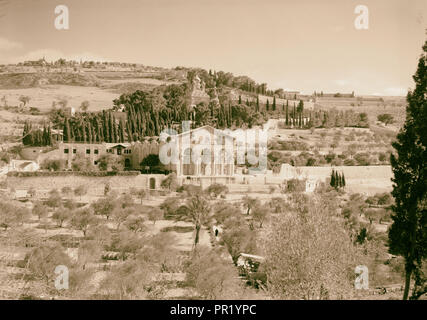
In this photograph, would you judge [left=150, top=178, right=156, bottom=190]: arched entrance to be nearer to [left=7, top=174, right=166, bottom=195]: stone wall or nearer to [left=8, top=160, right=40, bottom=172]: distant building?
[left=7, top=174, right=166, bottom=195]: stone wall

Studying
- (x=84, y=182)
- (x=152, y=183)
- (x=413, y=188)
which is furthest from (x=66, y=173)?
(x=413, y=188)

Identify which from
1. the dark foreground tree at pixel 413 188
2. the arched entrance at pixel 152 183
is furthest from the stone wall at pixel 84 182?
the dark foreground tree at pixel 413 188

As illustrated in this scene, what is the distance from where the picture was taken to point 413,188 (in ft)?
24.3

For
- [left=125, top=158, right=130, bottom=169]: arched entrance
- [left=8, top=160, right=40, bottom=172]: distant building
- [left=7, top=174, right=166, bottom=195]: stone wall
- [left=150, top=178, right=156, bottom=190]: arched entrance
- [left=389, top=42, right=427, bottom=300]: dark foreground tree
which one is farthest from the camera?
[left=125, top=158, right=130, bottom=169]: arched entrance

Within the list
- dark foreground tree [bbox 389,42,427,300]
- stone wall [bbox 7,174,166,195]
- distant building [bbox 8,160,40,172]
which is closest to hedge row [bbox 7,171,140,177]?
stone wall [bbox 7,174,166,195]

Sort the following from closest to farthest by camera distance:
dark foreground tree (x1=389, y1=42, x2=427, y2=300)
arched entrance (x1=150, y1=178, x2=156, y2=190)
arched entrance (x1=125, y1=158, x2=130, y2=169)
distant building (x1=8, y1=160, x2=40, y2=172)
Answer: dark foreground tree (x1=389, y1=42, x2=427, y2=300) → arched entrance (x1=150, y1=178, x2=156, y2=190) → distant building (x1=8, y1=160, x2=40, y2=172) → arched entrance (x1=125, y1=158, x2=130, y2=169)

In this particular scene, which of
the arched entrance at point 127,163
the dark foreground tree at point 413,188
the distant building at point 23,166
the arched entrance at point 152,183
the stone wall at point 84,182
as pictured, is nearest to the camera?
the dark foreground tree at point 413,188

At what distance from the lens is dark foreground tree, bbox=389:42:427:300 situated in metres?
7.36

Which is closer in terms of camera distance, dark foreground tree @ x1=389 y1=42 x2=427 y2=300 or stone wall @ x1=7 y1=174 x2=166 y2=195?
dark foreground tree @ x1=389 y1=42 x2=427 y2=300

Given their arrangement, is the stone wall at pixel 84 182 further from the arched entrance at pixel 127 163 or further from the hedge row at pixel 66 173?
the arched entrance at pixel 127 163

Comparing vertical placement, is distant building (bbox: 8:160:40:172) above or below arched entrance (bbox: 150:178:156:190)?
above

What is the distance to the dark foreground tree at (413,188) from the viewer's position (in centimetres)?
736
